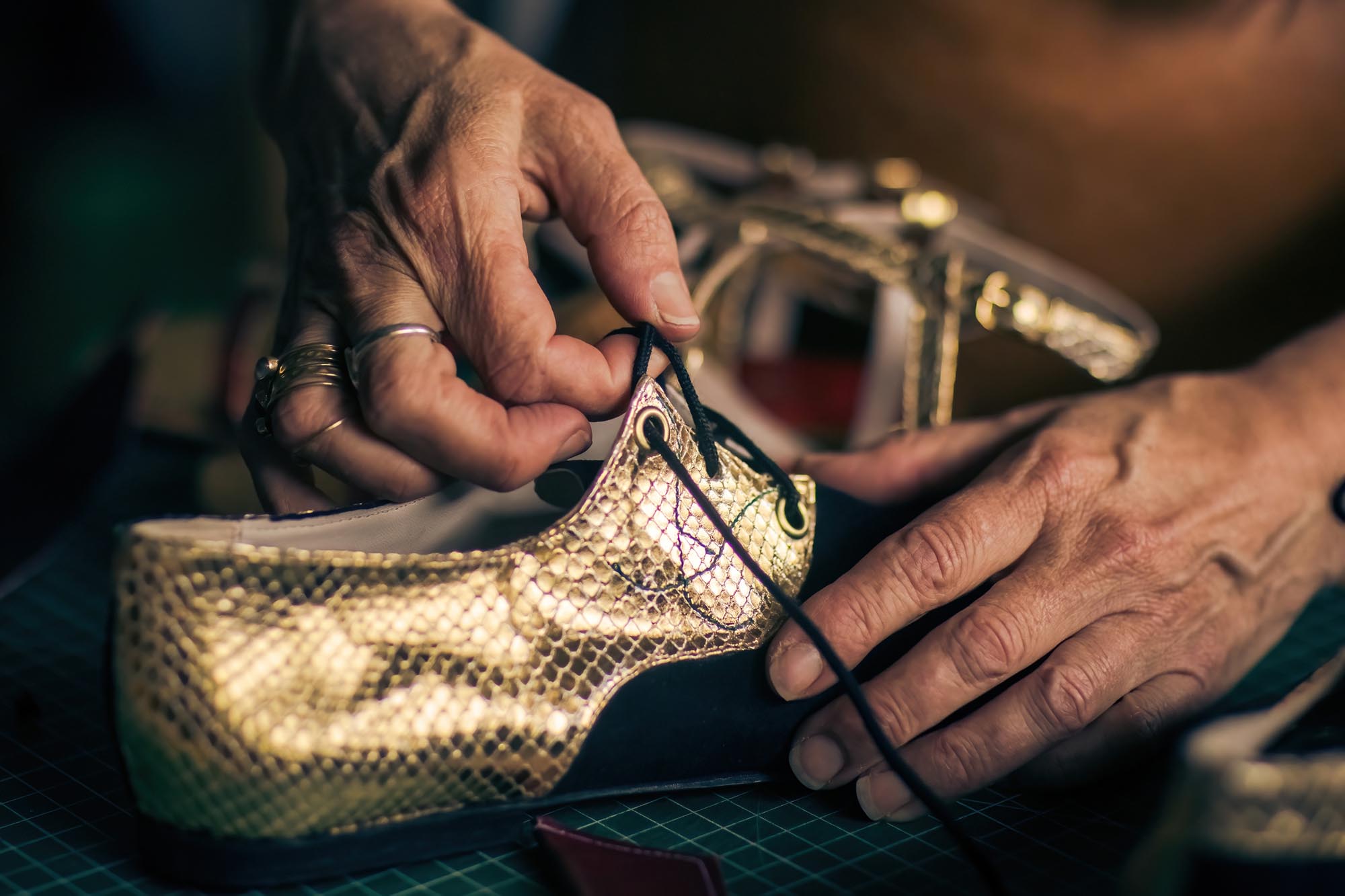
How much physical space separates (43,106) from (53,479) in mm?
1279

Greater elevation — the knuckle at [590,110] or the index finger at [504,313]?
the knuckle at [590,110]

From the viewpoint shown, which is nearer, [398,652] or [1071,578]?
[398,652]

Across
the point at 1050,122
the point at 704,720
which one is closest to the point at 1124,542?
the point at 704,720

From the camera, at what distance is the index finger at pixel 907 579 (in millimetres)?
561

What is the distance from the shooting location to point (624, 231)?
59 cm

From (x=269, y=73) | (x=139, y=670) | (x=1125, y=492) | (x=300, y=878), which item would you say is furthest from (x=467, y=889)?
(x=269, y=73)

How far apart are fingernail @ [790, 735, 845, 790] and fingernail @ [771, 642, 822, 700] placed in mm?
32

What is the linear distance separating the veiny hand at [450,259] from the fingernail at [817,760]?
0.66ft

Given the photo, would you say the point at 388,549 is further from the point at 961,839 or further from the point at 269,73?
the point at 269,73

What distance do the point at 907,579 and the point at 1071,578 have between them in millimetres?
107

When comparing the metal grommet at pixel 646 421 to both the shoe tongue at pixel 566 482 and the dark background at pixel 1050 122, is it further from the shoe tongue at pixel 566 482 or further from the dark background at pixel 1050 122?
the dark background at pixel 1050 122

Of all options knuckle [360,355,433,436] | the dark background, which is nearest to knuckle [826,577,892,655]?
knuckle [360,355,433,436]

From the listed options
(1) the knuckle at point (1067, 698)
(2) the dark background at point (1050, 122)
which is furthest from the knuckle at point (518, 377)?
(2) the dark background at point (1050, 122)

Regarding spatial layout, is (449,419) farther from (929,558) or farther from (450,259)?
(929,558)
